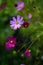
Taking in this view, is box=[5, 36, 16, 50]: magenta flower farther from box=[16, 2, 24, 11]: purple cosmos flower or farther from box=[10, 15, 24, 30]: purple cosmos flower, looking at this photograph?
box=[16, 2, 24, 11]: purple cosmos flower

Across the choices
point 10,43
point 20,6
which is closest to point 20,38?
point 10,43

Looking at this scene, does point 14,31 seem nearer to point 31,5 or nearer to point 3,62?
point 3,62

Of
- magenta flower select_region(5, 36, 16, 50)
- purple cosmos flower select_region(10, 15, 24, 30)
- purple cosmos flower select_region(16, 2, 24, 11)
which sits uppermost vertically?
purple cosmos flower select_region(16, 2, 24, 11)

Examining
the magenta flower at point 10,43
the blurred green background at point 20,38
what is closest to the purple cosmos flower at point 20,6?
the blurred green background at point 20,38

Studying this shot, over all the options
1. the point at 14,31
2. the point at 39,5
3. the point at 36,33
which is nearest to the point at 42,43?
the point at 36,33

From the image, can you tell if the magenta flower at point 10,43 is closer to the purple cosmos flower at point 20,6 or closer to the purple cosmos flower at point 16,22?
the purple cosmos flower at point 16,22

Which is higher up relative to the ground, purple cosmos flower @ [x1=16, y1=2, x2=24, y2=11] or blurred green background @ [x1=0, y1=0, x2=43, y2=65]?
purple cosmos flower @ [x1=16, y1=2, x2=24, y2=11]

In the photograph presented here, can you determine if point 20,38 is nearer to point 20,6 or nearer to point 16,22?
point 16,22

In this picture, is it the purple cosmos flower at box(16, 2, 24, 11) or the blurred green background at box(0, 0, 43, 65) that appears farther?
the purple cosmos flower at box(16, 2, 24, 11)

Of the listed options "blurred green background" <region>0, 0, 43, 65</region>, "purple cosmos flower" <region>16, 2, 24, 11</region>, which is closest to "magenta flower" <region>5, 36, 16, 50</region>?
"blurred green background" <region>0, 0, 43, 65</region>
